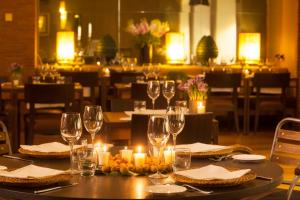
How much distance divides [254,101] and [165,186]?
8025 millimetres

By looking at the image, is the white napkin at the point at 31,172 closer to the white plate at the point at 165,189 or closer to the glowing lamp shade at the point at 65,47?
the white plate at the point at 165,189

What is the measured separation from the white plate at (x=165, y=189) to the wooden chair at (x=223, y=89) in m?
6.74

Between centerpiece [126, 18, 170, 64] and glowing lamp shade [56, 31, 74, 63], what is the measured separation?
2.95 ft

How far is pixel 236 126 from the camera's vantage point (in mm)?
9805

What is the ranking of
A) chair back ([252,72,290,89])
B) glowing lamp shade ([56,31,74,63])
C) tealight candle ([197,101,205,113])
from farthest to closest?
glowing lamp shade ([56,31,74,63]) → chair back ([252,72,290,89]) → tealight candle ([197,101,205,113])

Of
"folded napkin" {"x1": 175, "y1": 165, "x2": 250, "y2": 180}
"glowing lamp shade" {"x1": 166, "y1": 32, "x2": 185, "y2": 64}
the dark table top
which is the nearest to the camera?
the dark table top

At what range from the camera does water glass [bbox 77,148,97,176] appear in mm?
2791

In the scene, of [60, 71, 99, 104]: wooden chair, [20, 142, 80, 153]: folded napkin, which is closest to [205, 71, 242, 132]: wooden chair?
[60, 71, 99, 104]: wooden chair

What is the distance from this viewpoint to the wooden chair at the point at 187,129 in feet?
13.9

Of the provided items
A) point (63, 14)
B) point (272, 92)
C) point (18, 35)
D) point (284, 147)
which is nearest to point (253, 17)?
point (272, 92)

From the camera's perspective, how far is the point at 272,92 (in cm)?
1028

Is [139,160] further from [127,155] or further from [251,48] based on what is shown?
[251,48]

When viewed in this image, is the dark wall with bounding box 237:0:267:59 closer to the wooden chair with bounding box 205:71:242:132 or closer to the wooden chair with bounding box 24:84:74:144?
the wooden chair with bounding box 205:71:242:132

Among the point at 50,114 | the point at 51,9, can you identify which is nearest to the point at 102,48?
the point at 51,9
